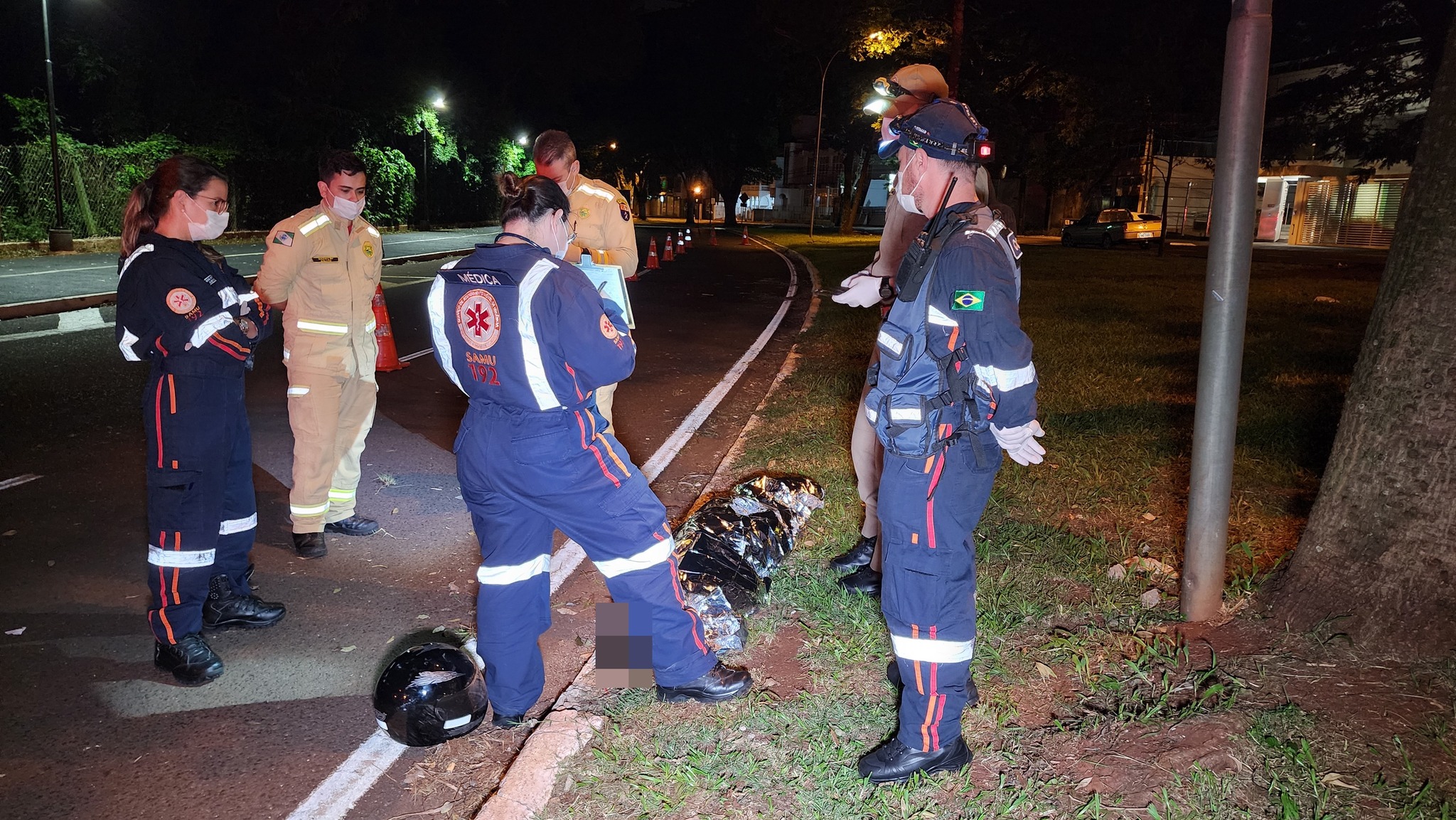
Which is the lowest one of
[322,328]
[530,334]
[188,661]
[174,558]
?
[188,661]

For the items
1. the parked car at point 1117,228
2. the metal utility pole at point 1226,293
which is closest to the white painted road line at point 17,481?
the metal utility pole at point 1226,293

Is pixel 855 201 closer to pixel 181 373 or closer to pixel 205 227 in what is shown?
pixel 205 227

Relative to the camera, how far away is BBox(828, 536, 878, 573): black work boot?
14.2 feet

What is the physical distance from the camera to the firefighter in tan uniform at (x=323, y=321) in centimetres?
447

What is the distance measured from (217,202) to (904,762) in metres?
3.25

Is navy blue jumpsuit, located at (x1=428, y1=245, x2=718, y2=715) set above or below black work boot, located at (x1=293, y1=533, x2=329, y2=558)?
above

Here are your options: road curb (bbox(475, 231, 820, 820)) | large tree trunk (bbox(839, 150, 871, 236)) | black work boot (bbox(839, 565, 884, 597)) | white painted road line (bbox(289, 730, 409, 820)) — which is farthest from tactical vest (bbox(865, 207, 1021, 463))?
large tree trunk (bbox(839, 150, 871, 236))

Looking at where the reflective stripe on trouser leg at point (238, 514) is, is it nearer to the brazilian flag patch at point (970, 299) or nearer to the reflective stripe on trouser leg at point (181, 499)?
the reflective stripe on trouser leg at point (181, 499)

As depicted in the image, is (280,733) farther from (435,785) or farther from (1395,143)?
(1395,143)

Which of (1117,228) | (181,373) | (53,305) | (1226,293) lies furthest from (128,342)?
(1117,228)

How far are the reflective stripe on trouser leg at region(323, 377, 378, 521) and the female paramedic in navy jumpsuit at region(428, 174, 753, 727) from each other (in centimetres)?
205

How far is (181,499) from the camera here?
11.3 ft

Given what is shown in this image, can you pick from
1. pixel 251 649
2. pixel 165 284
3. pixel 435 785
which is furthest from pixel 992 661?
pixel 165 284

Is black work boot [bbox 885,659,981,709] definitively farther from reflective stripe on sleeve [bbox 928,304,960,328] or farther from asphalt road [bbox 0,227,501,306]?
asphalt road [bbox 0,227,501,306]
